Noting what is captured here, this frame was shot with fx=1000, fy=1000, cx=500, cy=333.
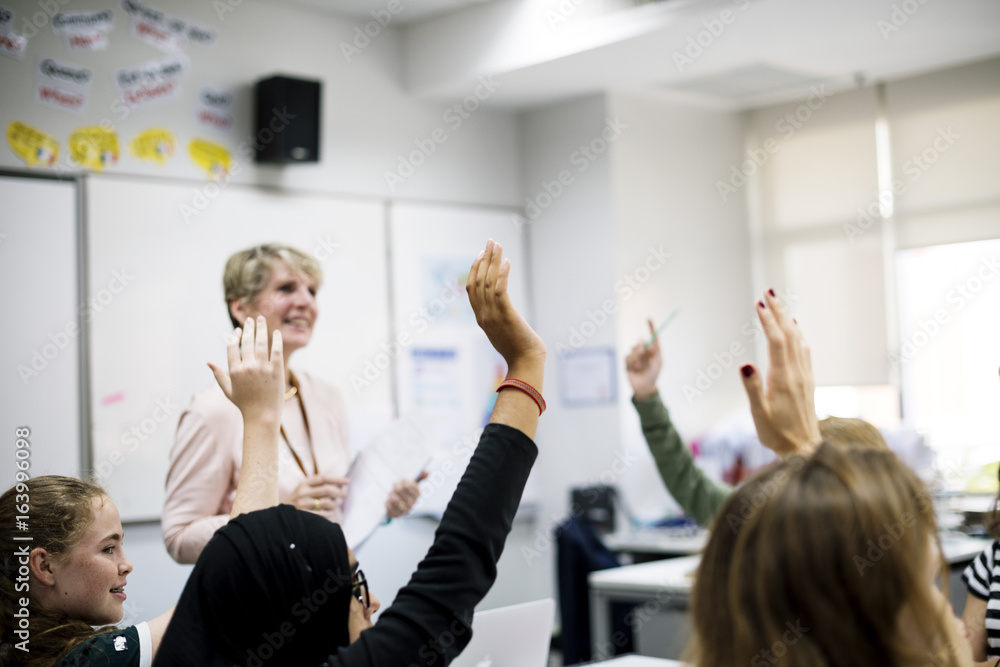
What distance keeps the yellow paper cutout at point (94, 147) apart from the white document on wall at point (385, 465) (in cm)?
208

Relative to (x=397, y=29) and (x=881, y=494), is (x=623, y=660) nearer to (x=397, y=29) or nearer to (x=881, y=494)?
(x=881, y=494)

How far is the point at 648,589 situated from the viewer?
3.16m

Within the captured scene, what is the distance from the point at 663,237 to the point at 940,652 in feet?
14.0

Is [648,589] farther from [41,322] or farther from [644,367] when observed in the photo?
[41,322]

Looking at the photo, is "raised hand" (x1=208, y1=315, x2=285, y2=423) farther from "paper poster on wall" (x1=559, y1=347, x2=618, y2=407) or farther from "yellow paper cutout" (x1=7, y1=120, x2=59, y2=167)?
"paper poster on wall" (x1=559, y1=347, x2=618, y2=407)

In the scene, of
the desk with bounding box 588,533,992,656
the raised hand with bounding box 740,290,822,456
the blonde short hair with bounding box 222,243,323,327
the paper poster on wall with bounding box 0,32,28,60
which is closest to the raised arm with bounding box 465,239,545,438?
the raised hand with bounding box 740,290,822,456

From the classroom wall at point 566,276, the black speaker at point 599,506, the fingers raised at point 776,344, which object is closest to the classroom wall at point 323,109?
the classroom wall at point 566,276

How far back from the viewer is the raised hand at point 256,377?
1.27 meters

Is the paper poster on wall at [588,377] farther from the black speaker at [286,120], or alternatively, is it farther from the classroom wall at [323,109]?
the black speaker at [286,120]

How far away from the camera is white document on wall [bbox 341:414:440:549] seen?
2.26m

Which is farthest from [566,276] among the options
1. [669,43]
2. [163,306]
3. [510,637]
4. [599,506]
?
[510,637]

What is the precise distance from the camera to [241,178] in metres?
4.19

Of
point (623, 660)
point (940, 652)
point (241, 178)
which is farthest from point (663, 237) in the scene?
point (940, 652)

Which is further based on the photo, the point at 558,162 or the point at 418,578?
the point at 558,162
